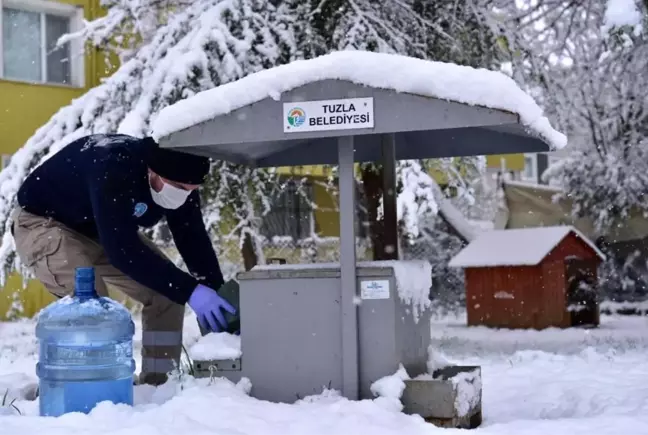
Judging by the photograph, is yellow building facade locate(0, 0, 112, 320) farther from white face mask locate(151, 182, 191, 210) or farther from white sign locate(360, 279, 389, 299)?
white sign locate(360, 279, 389, 299)

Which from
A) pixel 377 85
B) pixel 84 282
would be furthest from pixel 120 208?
pixel 377 85

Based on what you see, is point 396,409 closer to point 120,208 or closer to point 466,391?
point 466,391

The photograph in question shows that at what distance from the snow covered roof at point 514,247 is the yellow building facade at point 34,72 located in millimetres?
3107

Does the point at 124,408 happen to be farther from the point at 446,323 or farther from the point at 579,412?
the point at 446,323

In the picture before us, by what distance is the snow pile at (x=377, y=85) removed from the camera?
4.07 meters

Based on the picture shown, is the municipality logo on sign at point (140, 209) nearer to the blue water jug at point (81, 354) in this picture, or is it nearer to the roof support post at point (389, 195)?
the blue water jug at point (81, 354)

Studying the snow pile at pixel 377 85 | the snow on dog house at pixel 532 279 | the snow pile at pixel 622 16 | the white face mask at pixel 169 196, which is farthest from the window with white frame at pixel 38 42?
the snow pile at pixel 377 85

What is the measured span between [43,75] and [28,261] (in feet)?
33.4

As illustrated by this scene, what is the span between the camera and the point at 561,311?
10.9 metres

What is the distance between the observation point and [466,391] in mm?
4367

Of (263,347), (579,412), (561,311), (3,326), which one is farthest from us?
(3,326)

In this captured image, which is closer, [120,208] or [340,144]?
[340,144]

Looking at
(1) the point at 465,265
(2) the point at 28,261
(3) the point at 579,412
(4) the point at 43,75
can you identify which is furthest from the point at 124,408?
(4) the point at 43,75

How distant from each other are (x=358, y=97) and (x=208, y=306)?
1.32m
